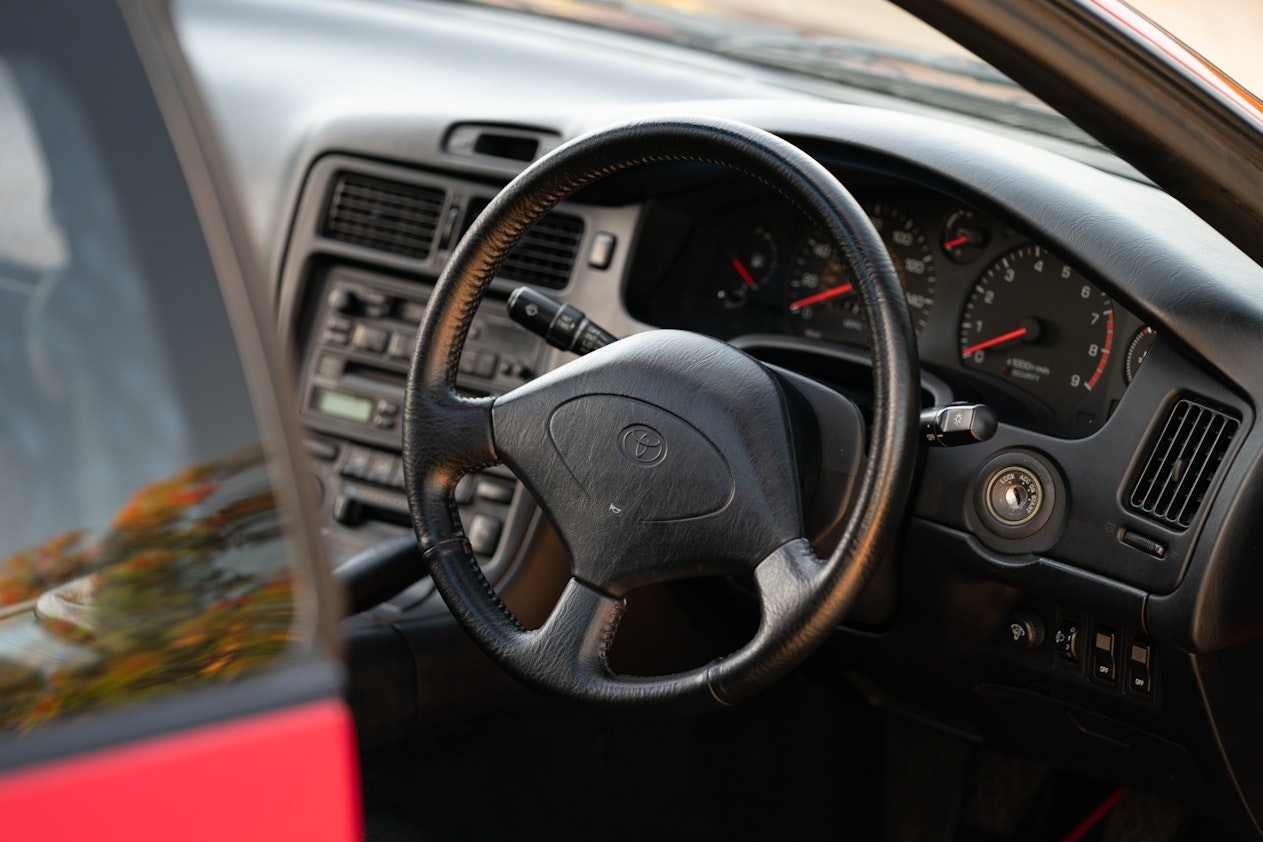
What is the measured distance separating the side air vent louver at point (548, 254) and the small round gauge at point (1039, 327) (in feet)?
2.14

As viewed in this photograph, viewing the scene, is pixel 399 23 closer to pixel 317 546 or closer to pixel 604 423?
pixel 604 423

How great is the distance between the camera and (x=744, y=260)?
210cm

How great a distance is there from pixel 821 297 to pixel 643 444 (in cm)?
61

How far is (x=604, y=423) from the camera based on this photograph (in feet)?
4.99

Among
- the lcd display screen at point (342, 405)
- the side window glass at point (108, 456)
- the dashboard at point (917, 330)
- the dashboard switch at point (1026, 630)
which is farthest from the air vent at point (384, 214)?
the side window glass at point (108, 456)

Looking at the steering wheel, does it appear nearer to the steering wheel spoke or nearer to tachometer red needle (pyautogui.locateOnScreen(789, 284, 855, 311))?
the steering wheel spoke

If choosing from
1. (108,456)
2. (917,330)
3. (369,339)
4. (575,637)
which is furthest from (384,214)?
(108,456)

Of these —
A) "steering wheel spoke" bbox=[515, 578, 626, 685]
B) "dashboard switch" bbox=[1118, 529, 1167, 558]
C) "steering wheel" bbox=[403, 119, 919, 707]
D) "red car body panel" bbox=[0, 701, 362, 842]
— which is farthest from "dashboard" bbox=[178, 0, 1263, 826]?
"red car body panel" bbox=[0, 701, 362, 842]

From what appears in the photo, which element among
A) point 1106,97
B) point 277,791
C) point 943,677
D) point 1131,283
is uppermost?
point 1106,97

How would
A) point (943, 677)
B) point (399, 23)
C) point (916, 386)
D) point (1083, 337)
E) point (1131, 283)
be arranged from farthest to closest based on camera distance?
point (399, 23), point (943, 677), point (1083, 337), point (1131, 283), point (916, 386)

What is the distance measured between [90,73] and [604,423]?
0.82m

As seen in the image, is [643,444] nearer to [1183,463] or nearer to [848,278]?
[848,278]

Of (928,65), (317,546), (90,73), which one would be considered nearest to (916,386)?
(317,546)

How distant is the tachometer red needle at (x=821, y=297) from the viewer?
6.48 feet
